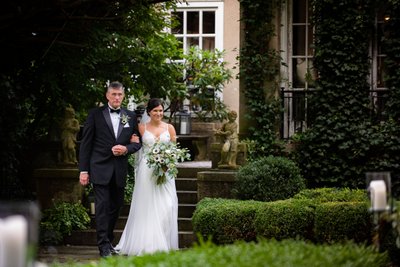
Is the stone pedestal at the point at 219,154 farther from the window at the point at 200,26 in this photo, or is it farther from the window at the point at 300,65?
the window at the point at 200,26

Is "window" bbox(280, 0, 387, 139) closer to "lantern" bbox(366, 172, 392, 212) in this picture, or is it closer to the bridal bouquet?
the bridal bouquet

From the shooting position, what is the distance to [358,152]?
14156 mm

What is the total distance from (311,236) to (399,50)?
4.69 m

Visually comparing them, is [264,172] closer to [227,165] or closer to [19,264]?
[227,165]

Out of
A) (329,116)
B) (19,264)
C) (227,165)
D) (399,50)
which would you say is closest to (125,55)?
(227,165)

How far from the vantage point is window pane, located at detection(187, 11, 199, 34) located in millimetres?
21000

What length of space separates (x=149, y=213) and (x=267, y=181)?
7.87 feet

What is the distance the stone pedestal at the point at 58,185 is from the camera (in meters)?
13.2

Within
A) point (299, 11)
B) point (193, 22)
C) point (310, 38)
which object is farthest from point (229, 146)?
point (193, 22)

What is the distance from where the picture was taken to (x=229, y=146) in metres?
13.7

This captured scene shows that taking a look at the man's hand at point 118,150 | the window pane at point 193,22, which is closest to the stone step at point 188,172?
the man's hand at point 118,150

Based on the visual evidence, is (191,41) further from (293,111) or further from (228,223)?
(228,223)

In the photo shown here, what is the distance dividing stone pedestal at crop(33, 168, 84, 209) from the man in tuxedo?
2665mm

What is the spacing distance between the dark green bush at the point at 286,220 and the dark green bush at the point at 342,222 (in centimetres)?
31
